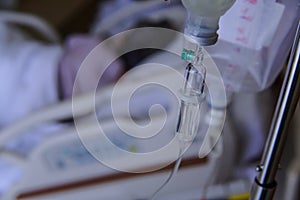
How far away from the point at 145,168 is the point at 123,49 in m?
0.41

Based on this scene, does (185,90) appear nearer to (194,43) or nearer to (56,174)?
(194,43)

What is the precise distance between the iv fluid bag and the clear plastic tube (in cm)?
4

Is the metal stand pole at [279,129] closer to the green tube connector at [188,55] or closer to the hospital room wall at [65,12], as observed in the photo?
the green tube connector at [188,55]

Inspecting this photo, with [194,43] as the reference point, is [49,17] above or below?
above

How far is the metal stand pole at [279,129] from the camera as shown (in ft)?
1.95

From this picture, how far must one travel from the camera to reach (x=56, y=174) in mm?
1399

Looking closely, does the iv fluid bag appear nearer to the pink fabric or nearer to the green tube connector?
the green tube connector

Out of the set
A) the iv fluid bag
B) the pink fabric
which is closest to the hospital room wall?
the pink fabric

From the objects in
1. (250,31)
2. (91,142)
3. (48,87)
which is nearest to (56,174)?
(91,142)

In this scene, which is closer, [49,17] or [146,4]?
[146,4]

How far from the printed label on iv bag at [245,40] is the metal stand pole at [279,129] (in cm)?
6

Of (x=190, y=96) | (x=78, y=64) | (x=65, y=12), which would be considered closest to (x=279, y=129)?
(x=190, y=96)

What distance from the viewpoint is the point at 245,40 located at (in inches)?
26.2

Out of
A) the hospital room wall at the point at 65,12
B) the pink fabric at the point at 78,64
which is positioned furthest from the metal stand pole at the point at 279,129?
the hospital room wall at the point at 65,12
